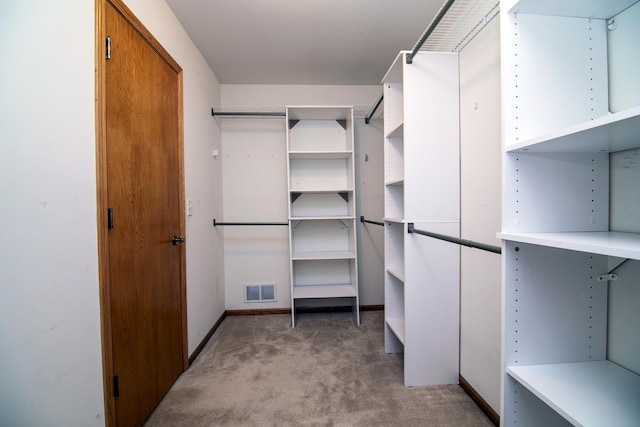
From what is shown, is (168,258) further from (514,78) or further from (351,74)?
(351,74)

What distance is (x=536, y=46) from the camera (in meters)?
0.73

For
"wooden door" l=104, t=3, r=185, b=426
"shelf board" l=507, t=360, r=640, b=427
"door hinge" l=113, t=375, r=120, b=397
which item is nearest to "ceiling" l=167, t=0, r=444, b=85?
"wooden door" l=104, t=3, r=185, b=426

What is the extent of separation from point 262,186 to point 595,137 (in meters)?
Result: 2.63

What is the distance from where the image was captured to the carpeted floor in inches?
56.2

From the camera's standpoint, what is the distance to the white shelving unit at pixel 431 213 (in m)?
1.63

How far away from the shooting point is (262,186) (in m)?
2.89

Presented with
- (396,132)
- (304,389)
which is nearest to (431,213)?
(396,132)

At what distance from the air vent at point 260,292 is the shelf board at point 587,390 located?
7.98ft

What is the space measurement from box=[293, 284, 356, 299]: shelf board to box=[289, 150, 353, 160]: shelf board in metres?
1.42

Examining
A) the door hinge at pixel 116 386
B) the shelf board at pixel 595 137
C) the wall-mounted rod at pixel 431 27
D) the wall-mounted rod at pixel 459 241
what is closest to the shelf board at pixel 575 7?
the shelf board at pixel 595 137

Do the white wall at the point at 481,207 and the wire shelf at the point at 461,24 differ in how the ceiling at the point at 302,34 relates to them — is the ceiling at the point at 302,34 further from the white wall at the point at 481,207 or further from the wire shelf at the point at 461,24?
the white wall at the point at 481,207

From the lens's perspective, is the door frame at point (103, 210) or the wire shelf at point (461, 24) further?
the wire shelf at point (461, 24)

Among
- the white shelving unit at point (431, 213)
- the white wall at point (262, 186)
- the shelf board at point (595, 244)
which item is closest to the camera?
the shelf board at point (595, 244)

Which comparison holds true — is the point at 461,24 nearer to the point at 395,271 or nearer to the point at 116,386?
the point at 395,271
